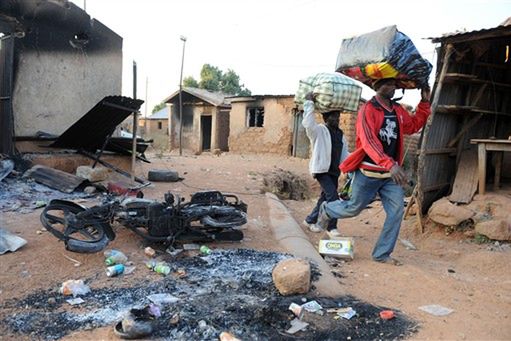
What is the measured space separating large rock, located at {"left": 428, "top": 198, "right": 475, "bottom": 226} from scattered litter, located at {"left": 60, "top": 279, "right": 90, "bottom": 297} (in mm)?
5063

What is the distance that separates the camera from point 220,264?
3.91 metres

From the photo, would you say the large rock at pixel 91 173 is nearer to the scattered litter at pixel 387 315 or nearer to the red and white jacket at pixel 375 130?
the red and white jacket at pixel 375 130

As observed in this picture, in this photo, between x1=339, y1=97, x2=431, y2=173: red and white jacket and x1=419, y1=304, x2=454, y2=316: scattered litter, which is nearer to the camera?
x1=419, y1=304, x2=454, y2=316: scattered litter

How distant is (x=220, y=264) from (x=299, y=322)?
4.28 feet

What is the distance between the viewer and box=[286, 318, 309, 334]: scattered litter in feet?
8.64

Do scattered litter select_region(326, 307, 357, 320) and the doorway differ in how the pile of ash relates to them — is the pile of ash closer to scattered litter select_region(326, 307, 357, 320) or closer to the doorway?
scattered litter select_region(326, 307, 357, 320)

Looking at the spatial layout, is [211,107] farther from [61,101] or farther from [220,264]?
[220,264]

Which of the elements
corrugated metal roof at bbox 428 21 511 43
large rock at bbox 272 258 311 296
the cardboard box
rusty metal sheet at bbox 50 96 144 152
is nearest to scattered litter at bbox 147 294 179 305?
large rock at bbox 272 258 311 296

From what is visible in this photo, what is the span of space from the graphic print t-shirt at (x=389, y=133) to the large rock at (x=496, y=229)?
8.70 feet

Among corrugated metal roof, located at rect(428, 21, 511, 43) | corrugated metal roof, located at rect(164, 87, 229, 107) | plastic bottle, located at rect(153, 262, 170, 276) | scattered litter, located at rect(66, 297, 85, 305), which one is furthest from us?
corrugated metal roof, located at rect(164, 87, 229, 107)

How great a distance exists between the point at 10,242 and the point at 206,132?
2235 centimetres

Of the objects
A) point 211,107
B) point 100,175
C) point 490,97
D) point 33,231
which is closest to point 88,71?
point 100,175

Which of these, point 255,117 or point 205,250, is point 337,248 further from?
point 255,117

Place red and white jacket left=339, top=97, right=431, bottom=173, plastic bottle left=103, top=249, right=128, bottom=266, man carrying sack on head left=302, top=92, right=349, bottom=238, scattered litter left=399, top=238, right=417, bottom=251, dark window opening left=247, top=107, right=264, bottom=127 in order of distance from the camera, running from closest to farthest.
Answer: plastic bottle left=103, top=249, right=128, bottom=266 → red and white jacket left=339, top=97, right=431, bottom=173 → man carrying sack on head left=302, top=92, right=349, bottom=238 → scattered litter left=399, top=238, right=417, bottom=251 → dark window opening left=247, top=107, right=264, bottom=127
